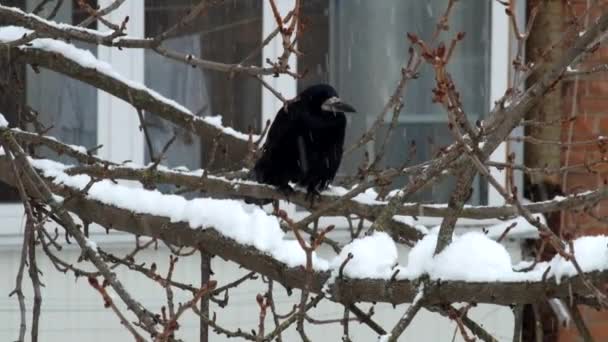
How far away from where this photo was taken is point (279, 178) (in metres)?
4.71

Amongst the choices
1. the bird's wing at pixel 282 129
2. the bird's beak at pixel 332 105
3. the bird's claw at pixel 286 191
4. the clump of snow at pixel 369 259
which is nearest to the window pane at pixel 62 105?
the bird's wing at pixel 282 129

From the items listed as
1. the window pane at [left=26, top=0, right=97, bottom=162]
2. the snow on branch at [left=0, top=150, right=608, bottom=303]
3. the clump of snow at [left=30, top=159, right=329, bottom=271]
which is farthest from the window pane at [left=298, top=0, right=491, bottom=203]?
the snow on branch at [left=0, top=150, right=608, bottom=303]

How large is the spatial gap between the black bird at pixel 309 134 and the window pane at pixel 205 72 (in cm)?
112

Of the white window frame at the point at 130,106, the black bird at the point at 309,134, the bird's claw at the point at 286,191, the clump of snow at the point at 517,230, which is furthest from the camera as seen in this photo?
the white window frame at the point at 130,106

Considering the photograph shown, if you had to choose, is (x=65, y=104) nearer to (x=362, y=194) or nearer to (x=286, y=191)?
(x=286, y=191)

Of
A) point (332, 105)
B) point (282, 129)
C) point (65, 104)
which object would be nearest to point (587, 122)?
point (332, 105)

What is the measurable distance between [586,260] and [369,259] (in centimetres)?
50

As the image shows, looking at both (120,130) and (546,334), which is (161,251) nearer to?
(120,130)

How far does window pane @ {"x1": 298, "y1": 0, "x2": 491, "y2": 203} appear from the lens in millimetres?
6141

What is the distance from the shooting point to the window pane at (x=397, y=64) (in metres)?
6.14

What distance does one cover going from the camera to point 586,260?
257cm

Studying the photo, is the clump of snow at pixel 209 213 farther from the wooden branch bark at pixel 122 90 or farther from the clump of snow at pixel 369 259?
the wooden branch bark at pixel 122 90

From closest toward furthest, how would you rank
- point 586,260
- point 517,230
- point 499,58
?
point 586,260 < point 517,230 < point 499,58

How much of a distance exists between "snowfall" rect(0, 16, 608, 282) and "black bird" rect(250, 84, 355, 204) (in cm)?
104
